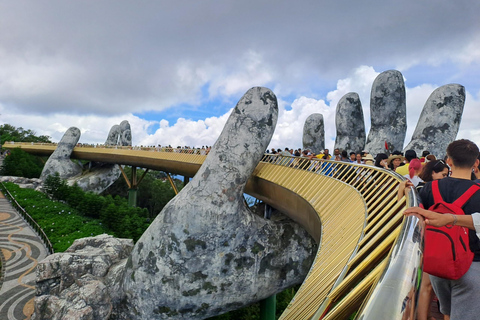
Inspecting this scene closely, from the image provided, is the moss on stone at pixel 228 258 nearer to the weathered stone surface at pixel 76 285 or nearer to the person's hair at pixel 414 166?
the weathered stone surface at pixel 76 285

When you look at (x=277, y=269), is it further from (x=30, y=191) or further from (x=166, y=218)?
(x=30, y=191)

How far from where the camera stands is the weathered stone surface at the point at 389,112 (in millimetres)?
12789

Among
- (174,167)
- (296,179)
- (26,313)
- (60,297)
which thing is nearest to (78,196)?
(174,167)

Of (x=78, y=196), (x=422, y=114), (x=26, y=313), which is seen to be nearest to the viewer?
(x=26, y=313)

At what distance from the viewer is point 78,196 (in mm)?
24469

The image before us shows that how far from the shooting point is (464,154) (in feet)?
6.66

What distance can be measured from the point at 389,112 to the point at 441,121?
227cm

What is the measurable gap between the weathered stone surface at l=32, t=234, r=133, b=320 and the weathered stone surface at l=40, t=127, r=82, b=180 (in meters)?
23.0

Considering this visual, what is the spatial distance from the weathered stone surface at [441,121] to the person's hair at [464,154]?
33.5 feet

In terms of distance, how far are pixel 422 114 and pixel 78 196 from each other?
24.7 meters

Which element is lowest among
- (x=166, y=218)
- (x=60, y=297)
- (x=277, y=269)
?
(x=60, y=297)

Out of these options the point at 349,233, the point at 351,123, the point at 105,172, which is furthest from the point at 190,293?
the point at 105,172

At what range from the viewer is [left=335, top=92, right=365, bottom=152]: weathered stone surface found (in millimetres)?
14891

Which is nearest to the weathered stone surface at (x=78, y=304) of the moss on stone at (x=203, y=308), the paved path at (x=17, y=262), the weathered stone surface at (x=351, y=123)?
the moss on stone at (x=203, y=308)
